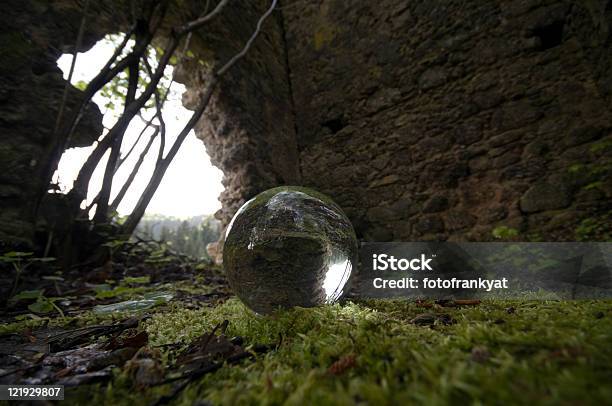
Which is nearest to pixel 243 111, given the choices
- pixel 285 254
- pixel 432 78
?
pixel 432 78

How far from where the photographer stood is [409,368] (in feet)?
2.10

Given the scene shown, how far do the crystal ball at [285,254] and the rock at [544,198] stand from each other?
3.14 meters

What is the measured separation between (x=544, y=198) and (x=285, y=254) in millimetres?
3545

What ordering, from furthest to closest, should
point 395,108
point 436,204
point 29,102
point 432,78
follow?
point 395,108 < point 432,78 < point 436,204 < point 29,102

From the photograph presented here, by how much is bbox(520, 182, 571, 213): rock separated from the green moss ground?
2.81 m

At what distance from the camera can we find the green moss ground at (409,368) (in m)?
0.45

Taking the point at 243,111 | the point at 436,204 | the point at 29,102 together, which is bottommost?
the point at 436,204

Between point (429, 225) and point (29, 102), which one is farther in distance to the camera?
point (429, 225)

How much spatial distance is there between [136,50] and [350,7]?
3.75 metres

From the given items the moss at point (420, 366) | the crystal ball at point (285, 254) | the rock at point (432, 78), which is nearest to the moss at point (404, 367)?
the moss at point (420, 366)

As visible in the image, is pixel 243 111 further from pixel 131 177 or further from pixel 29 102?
pixel 29 102

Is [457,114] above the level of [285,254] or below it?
above

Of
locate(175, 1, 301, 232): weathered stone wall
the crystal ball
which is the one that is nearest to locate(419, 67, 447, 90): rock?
locate(175, 1, 301, 232): weathered stone wall

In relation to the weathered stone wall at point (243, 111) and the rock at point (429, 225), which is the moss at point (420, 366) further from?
the weathered stone wall at point (243, 111)
